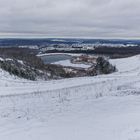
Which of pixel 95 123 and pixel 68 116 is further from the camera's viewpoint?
pixel 68 116

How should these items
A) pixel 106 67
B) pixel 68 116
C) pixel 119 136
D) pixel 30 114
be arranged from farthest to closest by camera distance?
1. pixel 106 67
2. pixel 30 114
3. pixel 68 116
4. pixel 119 136

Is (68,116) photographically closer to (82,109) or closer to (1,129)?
(82,109)

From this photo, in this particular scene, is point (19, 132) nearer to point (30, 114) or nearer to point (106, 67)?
point (30, 114)

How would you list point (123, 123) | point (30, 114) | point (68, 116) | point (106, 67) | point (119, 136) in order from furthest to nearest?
point (106, 67), point (30, 114), point (68, 116), point (123, 123), point (119, 136)

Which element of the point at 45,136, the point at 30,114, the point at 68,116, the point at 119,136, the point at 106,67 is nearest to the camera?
the point at 119,136

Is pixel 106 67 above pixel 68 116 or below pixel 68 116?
below

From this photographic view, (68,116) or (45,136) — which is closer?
(45,136)

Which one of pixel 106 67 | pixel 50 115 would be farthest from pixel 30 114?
pixel 106 67

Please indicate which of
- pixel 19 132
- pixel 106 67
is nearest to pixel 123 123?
pixel 19 132

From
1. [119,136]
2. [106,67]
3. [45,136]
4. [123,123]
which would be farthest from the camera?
[106,67]
